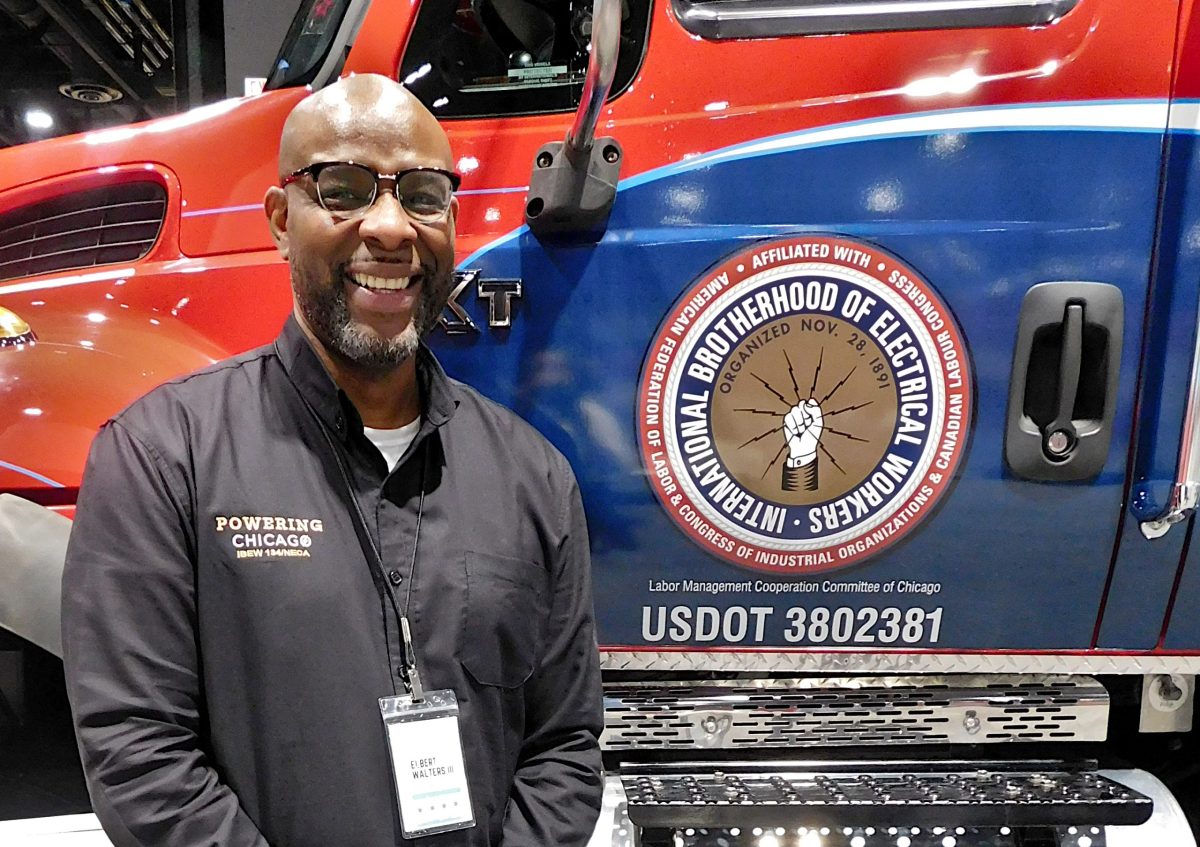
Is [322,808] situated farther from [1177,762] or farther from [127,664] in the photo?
[1177,762]

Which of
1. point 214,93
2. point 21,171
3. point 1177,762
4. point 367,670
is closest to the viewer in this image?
point 367,670

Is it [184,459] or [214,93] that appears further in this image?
[214,93]

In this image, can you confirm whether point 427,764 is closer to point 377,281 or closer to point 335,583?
point 335,583

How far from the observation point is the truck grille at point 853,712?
1.73 meters

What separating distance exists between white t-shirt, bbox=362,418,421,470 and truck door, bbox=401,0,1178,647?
33 cm

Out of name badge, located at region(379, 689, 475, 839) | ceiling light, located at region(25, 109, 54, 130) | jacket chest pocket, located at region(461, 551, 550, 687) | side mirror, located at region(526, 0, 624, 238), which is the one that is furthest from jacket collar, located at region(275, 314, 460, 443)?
ceiling light, located at region(25, 109, 54, 130)

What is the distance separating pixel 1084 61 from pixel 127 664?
1.77m

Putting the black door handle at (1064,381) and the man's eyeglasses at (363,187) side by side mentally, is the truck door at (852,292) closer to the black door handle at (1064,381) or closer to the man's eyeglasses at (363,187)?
the black door handle at (1064,381)

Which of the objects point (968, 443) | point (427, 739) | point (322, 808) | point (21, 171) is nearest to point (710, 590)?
point (968, 443)

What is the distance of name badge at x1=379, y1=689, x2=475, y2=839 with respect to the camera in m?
1.14

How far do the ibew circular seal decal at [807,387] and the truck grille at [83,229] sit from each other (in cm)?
102

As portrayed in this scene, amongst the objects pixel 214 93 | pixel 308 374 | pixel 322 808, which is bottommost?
pixel 322 808

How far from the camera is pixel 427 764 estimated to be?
115 cm

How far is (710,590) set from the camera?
1.67 metres
